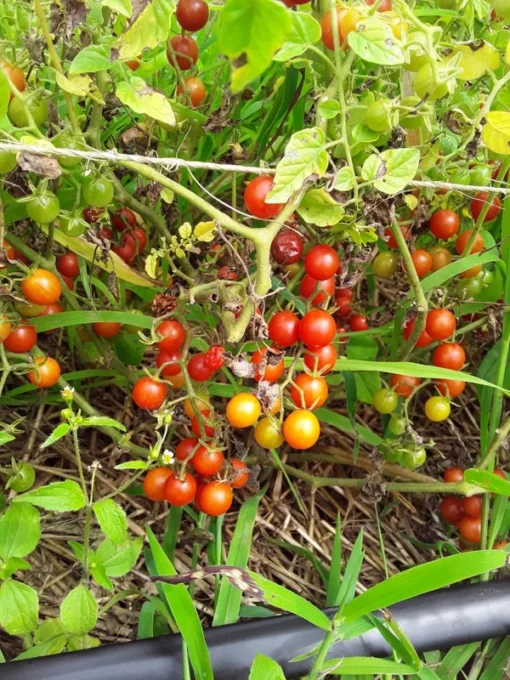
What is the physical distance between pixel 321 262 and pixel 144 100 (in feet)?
0.95

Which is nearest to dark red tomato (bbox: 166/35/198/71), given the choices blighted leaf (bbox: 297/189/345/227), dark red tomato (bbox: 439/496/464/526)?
blighted leaf (bbox: 297/189/345/227)

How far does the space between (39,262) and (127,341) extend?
9.5 inches

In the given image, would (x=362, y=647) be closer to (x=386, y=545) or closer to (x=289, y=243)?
(x=386, y=545)

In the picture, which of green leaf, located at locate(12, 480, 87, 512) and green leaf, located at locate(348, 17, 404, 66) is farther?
green leaf, located at locate(12, 480, 87, 512)

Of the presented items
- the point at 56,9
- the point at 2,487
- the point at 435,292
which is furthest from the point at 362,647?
the point at 56,9

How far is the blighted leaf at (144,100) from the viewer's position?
0.66 meters

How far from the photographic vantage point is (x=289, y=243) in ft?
Result: 2.61

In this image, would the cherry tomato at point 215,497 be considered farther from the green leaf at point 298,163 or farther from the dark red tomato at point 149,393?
the green leaf at point 298,163

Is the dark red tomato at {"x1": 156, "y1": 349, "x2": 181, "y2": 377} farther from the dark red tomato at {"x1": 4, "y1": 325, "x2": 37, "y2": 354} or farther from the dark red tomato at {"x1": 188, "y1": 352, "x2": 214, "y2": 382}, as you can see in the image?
the dark red tomato at {"x1": 4, "y1": 325, "x2": 37, "y2": 354}

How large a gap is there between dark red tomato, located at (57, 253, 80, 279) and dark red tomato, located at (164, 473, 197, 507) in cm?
38

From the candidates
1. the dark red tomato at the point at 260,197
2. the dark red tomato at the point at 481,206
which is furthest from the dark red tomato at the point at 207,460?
the dark red tomato at the point at 481,206

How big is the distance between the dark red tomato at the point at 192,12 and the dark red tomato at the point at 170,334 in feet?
1.32

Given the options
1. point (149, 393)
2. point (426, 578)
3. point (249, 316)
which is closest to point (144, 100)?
point (249, 316)

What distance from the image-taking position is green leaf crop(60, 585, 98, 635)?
75 cm
